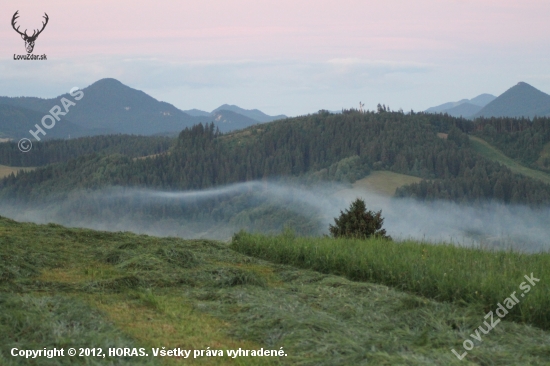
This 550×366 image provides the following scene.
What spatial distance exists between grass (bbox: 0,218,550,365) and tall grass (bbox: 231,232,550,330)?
0.48 meters

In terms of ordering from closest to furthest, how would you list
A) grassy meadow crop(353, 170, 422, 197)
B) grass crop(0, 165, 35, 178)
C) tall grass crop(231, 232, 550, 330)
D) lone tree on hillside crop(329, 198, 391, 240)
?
tall grass crop(231, 232, 550, 330)
lone tree on hillside crop(329, 198, 391, 240)
grassy meadow crop(353, 170, 422, 197)
grass crop(0, 165, 35, 178)

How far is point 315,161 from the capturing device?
14350 centimetres

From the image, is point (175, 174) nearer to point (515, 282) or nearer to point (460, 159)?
point (460, 159)

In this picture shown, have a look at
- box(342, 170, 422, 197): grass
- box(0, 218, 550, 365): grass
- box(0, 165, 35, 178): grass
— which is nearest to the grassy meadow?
box(342, 170, 422, 197): grass

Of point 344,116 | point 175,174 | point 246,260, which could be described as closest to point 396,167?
point 344,116

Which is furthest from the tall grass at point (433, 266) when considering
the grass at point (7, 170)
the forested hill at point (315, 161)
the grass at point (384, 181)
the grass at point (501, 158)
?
the grass at point (7, 170)

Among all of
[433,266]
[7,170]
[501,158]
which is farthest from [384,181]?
[433,266]

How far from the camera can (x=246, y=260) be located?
403 inches

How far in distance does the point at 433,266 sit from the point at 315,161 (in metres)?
136

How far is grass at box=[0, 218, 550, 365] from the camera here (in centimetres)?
494

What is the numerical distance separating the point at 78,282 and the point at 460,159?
416 ft

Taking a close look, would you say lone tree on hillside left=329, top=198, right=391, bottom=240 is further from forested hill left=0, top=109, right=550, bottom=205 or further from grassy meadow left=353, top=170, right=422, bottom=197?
grassy meadow left=353, top=170, right=422, bottom=197

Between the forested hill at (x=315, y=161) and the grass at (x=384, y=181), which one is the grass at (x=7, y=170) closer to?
the forested hill at (x=315, y=161)

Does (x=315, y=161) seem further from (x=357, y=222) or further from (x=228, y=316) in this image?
(x=228, y=316)
